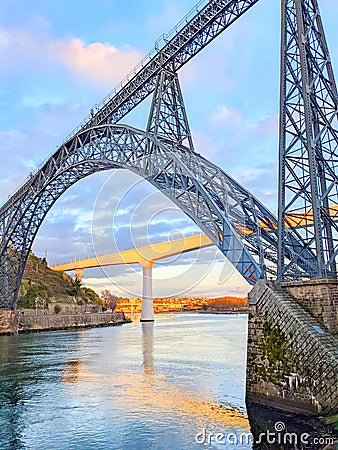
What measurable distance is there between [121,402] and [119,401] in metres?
0.18

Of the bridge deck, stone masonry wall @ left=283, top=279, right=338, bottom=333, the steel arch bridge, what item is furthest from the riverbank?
stone masonry wall @ left=283, top=279, right=338, bottom=333

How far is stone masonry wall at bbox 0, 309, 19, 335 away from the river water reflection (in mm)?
22469

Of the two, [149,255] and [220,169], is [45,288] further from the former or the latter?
[220,169]

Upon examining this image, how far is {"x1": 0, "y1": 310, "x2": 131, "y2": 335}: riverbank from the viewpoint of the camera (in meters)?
48.8

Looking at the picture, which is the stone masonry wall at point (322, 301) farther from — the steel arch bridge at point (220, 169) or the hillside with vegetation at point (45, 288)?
the hillside with vegetation at point (45, 288)

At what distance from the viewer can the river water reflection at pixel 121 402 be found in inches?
423

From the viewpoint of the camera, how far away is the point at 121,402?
14227 millimetres

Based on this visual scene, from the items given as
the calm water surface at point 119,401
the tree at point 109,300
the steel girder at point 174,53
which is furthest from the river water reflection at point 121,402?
the tree at point 109,300

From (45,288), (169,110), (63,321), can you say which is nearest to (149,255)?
(45,288)

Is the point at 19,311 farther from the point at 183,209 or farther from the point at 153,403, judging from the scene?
the point at 153,403

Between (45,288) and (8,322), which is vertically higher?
(45,288)

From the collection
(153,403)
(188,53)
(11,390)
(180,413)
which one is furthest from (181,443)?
(188,53)

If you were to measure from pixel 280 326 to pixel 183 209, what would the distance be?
8.79 meters

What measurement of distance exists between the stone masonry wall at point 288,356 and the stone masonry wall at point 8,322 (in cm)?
3898
